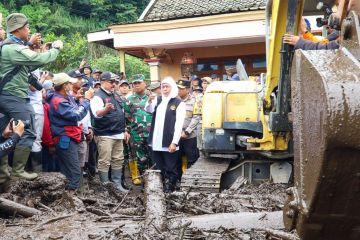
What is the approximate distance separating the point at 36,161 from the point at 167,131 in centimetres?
204

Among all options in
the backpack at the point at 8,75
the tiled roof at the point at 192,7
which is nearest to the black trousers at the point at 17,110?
the backpack at the point at 8,75

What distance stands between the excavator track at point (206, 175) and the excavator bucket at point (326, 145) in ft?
14.8

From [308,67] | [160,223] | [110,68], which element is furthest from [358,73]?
[110,68]

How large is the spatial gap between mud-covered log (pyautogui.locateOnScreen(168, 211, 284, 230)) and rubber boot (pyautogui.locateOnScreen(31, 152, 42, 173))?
3137mm

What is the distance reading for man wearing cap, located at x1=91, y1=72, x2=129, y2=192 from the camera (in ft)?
25.8

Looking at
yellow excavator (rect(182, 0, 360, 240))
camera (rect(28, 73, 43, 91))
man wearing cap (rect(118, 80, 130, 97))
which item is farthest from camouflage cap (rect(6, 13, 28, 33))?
man wearing cap (rect(118, 80, 130, 97))

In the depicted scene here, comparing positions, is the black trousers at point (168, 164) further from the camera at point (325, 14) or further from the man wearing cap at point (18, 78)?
the camera at point (325, 14)

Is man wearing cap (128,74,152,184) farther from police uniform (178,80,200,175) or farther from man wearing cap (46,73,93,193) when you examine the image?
man wearing cap (46,73,93,193)

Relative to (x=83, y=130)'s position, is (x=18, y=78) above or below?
above

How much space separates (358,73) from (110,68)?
25.7 meters

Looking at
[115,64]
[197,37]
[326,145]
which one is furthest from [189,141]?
[115,64]

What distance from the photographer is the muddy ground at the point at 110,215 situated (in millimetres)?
3480

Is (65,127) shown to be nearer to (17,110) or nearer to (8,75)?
(17,110)

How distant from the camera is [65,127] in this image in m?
6.68
